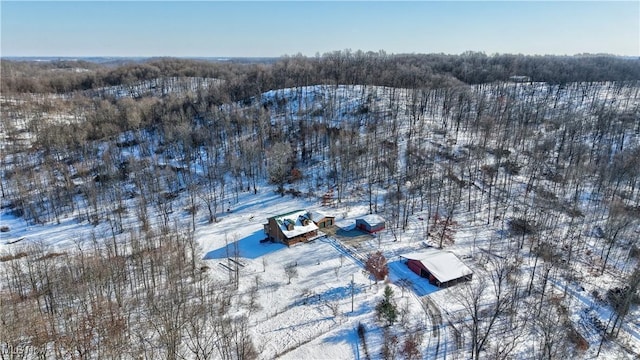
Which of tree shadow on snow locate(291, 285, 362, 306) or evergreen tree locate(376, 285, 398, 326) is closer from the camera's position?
evergreen tree locate(376, 285, 398, 326)

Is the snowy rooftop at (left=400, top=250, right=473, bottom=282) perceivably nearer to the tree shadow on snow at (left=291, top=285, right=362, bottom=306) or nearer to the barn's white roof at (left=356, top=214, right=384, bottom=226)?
the tree shadow on snow at (left=291, top=285, right=362, bottom=306)

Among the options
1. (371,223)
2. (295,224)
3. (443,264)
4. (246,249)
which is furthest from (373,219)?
(246,249)

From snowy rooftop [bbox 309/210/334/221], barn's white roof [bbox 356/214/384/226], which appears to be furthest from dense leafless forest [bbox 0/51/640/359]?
snowy rooftop [bbox 309/210/334/221]

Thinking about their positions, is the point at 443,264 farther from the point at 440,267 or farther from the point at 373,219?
the point at 373,219

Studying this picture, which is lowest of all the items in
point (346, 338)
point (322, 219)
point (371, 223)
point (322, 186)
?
point (346, 338)

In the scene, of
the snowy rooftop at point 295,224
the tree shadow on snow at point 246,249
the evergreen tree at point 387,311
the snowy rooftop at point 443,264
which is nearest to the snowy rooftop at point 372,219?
the snowy rooftop at point 295,224

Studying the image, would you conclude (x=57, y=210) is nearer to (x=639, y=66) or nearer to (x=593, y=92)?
(x=593, y=92)
